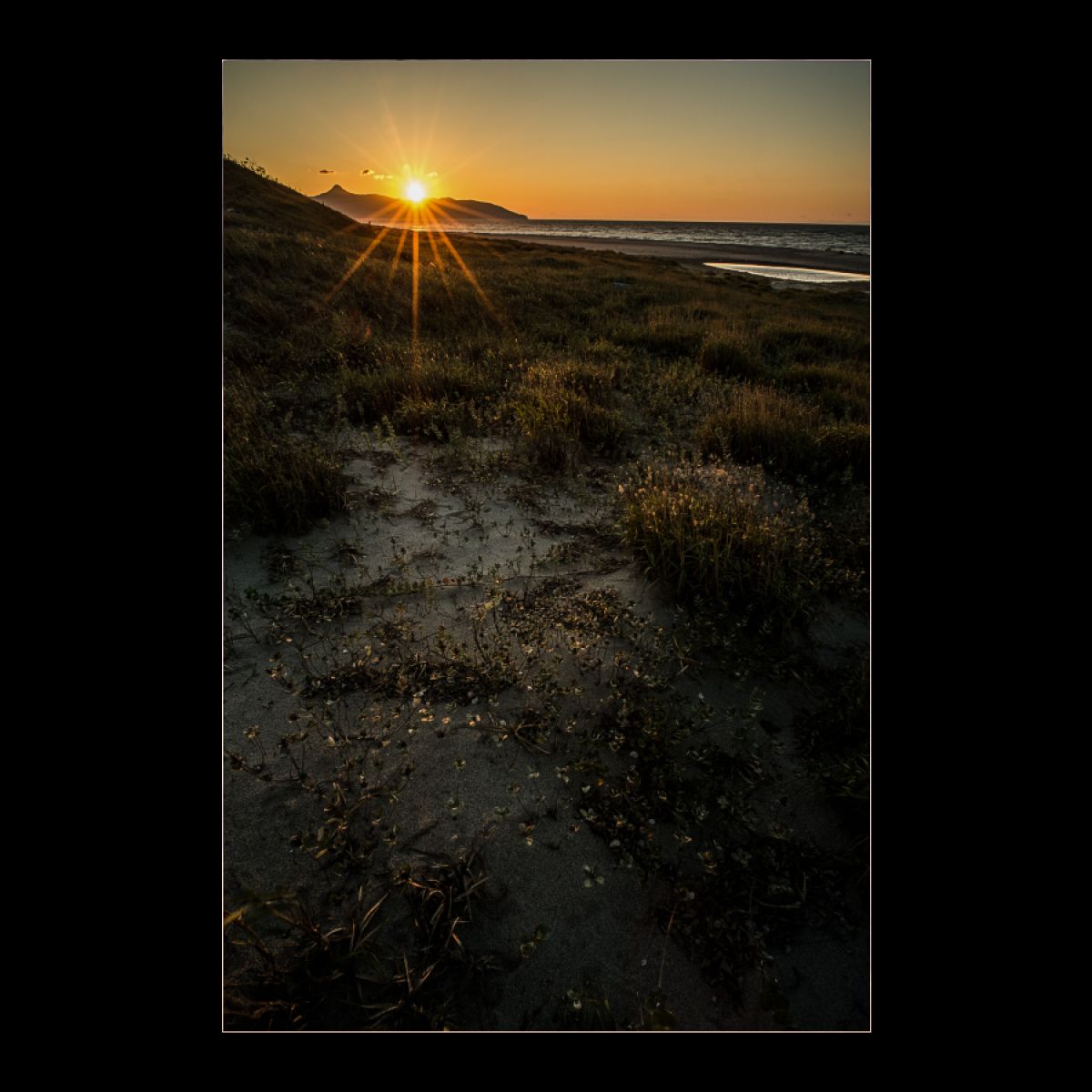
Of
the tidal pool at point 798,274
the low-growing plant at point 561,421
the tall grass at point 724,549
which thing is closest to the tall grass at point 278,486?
the low-growing plant at point 561,421

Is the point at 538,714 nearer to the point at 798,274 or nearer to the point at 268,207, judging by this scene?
the point at 268,207

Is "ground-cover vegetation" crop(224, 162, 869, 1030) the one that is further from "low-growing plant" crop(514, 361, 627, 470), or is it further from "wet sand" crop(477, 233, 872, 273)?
"wet sand" crop(477, 233, 872, 273)

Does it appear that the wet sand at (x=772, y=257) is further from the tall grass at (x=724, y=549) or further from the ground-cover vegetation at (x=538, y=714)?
the tall grass at (x=724, y=549)
